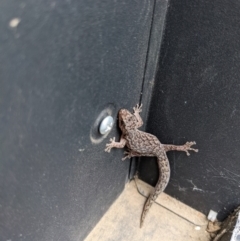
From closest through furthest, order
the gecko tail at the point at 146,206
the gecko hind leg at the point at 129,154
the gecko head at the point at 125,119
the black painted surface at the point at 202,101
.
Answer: the black painted surface at the point at 202,101 → the gecko head at the point at 125,119 → the gecko hind leg at the point at 129,154 → the gecko tail at the point at 146,206

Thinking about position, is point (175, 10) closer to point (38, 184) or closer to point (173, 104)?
point (173, 104)

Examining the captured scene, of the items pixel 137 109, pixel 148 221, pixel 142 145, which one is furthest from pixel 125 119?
pixel 148 221

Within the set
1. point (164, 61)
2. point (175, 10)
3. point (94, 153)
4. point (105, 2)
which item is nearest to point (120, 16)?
point (105, 2)

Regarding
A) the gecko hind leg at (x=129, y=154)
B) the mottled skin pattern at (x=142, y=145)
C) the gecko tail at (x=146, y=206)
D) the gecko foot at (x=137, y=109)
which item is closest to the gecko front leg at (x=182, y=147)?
the mottled skin pattern at (x=142, y=145)

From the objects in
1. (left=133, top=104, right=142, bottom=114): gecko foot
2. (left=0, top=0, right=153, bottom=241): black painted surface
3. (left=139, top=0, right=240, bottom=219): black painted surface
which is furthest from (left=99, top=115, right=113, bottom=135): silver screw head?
(left=139, top=0, right=240, bottom=219): black painted surface

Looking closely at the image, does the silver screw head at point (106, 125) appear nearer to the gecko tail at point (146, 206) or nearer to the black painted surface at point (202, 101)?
the black painted surface at point (202, 101)

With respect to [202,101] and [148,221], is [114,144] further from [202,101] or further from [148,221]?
[148,221]
